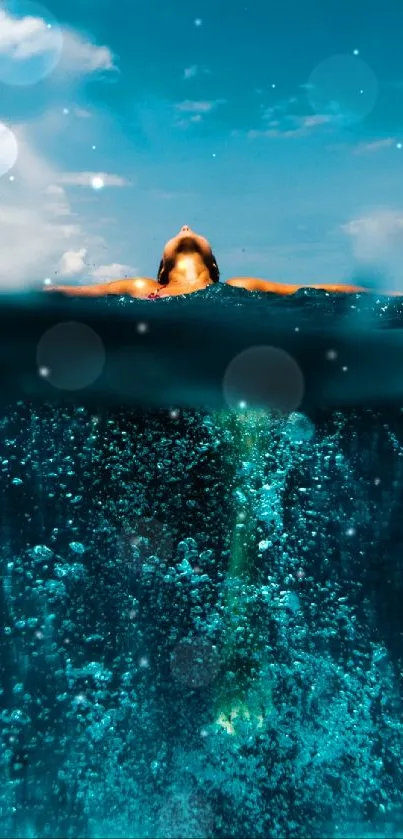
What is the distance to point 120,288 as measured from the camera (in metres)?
8.61

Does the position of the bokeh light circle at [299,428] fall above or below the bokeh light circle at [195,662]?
above

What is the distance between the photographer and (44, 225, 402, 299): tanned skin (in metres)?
8.49

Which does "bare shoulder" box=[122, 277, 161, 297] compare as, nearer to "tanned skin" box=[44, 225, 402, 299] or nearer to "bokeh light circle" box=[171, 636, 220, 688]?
"tanned skin" box=[44, 225, 402, 299]

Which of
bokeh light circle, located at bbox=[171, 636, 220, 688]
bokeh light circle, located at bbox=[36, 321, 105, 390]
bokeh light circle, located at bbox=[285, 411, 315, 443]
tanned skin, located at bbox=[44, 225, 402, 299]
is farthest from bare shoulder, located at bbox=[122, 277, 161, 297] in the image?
bokeh light circle, located at bbox=[171, 636, 220, 688]

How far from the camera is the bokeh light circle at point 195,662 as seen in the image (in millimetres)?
6875

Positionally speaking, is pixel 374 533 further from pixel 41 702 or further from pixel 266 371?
pixel 41 702

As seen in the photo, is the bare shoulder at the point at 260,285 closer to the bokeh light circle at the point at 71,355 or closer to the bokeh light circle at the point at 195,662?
the bokeh light circle at the point at 71,355

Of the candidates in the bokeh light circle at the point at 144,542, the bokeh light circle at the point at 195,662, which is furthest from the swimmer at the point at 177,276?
the bokeh light circle at the point at 195,662

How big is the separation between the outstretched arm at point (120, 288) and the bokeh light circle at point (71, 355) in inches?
21.5

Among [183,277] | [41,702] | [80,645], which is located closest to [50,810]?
[41,702]

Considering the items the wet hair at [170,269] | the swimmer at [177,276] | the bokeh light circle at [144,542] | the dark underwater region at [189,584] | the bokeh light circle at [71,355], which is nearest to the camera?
the dark underwater region at [189,584]

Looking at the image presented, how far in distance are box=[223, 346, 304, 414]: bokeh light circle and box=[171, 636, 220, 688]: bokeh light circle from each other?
7.81 ft

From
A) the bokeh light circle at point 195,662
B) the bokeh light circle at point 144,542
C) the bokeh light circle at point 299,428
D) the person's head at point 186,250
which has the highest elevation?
the person's head at point 186,250

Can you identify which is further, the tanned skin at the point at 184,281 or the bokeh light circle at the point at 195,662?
the tanned skin at the point at 184,281
